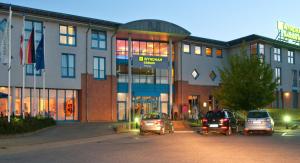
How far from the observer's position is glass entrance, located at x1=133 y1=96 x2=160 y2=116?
4362cm

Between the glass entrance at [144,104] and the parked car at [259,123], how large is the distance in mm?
19576

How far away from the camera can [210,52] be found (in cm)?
4966

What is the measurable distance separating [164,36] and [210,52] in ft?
34.2

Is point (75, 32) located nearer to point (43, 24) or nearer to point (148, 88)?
point (43, 24)

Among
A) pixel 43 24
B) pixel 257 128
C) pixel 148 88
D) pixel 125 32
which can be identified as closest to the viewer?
pixel 257 128

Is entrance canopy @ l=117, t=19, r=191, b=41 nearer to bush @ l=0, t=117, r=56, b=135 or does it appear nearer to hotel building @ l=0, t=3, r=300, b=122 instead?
hotel building @ l=0, t=3, r=300, b=122

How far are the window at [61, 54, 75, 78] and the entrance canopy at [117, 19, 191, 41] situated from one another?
5.22 m

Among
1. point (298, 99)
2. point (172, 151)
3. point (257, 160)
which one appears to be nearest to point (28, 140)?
point (172, 151)

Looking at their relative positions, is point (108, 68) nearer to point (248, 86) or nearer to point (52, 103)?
point (52, 103)

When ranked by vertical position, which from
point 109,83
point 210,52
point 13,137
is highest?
point 210,52

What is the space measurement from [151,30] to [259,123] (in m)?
16.7

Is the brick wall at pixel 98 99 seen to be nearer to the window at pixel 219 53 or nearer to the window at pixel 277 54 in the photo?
the window at pixel 219 53

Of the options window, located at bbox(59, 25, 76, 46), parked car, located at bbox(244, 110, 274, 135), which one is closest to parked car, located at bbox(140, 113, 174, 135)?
parked car, located at bbox(244, 110, 274, 135)

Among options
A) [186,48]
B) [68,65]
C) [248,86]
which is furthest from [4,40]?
[186,48]
